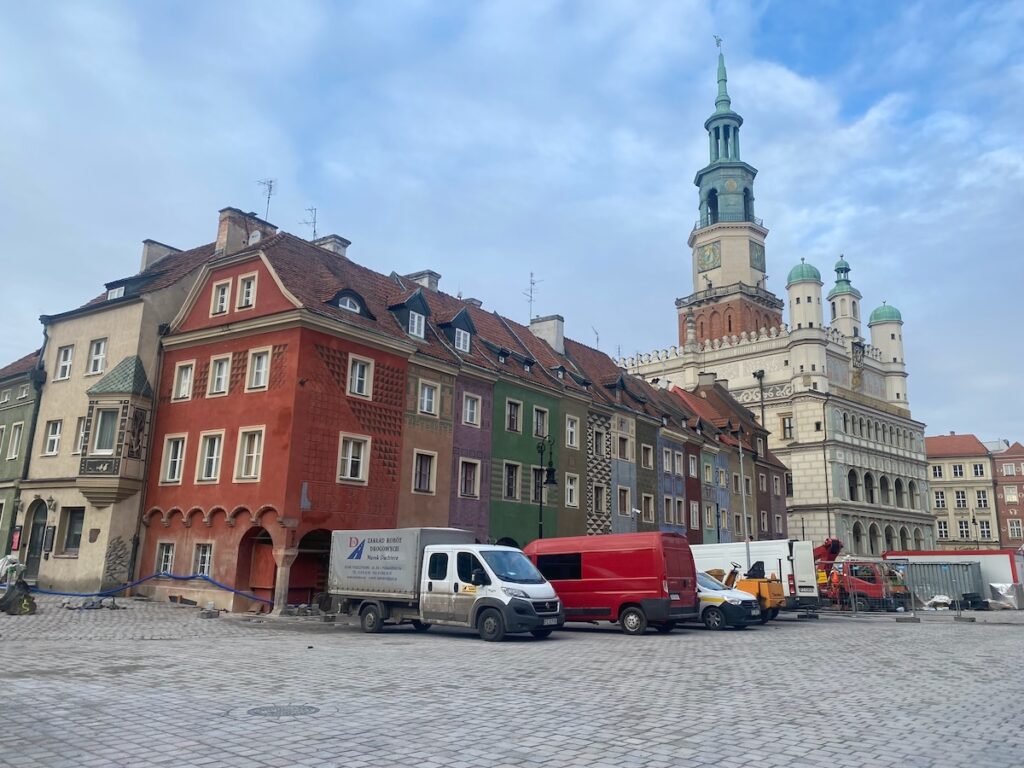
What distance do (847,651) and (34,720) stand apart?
50.7ft

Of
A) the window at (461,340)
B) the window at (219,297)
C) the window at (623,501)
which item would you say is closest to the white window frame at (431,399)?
the window at (461,340)

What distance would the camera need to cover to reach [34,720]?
8211 mm

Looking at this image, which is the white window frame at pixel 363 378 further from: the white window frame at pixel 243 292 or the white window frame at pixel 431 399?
the white window frame at pixel 243 292

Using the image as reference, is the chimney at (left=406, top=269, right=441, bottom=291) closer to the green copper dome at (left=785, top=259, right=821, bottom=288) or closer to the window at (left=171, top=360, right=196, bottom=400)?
the window at (left=171, top=360, right=196, bottom=400)

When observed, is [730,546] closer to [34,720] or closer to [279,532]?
[279,532]

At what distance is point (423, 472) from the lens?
29594 mm

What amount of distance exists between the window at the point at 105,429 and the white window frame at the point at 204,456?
3347mm

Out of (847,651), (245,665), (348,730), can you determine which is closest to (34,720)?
(348,730)

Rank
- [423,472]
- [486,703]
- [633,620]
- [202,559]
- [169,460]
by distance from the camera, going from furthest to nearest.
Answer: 1. [423,472]
2. [169,460]
3. [202,559]
4. [633,620]
5. [486,703]

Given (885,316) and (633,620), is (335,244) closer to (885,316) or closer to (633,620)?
(633,620)

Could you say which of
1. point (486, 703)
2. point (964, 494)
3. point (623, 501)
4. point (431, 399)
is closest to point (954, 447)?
point (964, 494)

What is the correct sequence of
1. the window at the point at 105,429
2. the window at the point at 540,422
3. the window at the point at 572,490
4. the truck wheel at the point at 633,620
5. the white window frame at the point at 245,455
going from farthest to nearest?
1. the window at the point at 572,490
2. the window at the point at 540,422
3. the window at the point at 105,429
4. the white window frame at the point at 245,455
5. the truck wheel at the point at 633,620

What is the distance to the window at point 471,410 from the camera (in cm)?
3178

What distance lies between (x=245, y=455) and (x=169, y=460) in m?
4.18
